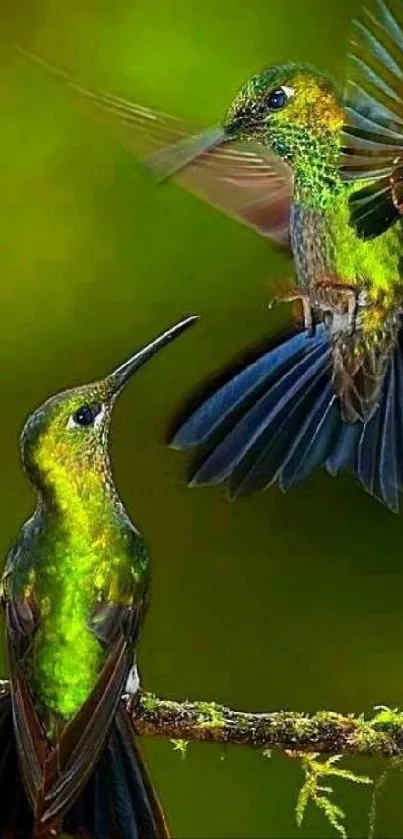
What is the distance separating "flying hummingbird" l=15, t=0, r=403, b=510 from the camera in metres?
1.36

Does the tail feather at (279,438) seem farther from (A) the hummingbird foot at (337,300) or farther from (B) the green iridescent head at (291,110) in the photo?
(B) the green iridescent head at (291,110)

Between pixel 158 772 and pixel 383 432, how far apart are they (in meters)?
0.37

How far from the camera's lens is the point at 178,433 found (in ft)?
4.59

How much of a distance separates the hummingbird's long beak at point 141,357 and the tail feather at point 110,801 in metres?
0.29

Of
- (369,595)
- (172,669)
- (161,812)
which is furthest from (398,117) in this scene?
(161,812)

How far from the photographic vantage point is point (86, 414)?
1.36 m

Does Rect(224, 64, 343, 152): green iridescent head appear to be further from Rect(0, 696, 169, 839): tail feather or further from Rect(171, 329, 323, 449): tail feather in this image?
Rect(0, 696, 169, 839): tail feather

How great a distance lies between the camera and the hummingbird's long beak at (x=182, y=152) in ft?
4.56

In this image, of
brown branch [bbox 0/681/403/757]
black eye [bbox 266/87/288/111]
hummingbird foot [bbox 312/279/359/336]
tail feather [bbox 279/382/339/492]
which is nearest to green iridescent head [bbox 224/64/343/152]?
black eye [bbox 266/87/288/111]

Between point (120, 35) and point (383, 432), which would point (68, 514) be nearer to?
point (383, 432)

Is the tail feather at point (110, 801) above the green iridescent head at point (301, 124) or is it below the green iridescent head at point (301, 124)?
below

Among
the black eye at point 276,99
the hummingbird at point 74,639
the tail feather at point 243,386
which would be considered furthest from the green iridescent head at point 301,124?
the hummingbird at point 74,639

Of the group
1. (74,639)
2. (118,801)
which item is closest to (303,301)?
(74,639)

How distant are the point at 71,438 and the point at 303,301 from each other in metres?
0.25
